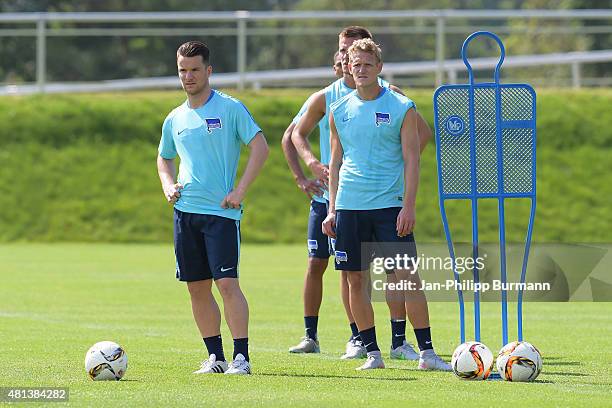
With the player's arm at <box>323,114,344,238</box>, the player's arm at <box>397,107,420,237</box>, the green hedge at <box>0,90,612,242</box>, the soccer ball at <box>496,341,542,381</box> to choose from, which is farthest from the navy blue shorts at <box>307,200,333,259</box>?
the green hedge at <box>0,90,612,242</box>

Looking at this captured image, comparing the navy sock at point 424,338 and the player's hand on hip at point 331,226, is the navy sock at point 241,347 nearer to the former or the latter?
the player's hand on hip at point 331,226

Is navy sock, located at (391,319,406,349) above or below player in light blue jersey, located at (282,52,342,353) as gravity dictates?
below

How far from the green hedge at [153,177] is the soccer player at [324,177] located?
14281 mm

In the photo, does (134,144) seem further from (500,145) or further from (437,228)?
(500,145)

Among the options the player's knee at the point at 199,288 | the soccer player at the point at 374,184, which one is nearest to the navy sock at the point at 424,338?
the soccer player at the point at 374,184

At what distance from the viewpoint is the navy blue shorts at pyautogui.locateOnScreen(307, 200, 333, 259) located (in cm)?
1089

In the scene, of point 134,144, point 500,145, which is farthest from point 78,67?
point 500,145

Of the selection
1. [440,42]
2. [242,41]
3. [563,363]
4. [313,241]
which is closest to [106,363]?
[313,241]

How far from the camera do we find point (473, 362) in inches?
335

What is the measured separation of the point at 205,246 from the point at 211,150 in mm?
673

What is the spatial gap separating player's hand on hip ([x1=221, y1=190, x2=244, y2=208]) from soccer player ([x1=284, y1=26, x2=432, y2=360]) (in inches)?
50.6

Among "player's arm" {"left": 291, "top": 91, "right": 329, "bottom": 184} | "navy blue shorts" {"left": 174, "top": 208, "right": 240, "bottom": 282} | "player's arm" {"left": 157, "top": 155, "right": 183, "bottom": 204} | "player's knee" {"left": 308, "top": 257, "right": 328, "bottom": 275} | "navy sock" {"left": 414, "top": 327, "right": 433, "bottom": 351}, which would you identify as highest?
"player's arm" {"left": 291, "top": 91, "right": 329, "bottom": 184}

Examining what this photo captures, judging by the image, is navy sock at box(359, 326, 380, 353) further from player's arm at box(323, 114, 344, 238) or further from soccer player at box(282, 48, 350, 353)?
soccer player at box(282, 48, 350, 353)

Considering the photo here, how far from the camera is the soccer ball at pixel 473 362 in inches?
335
